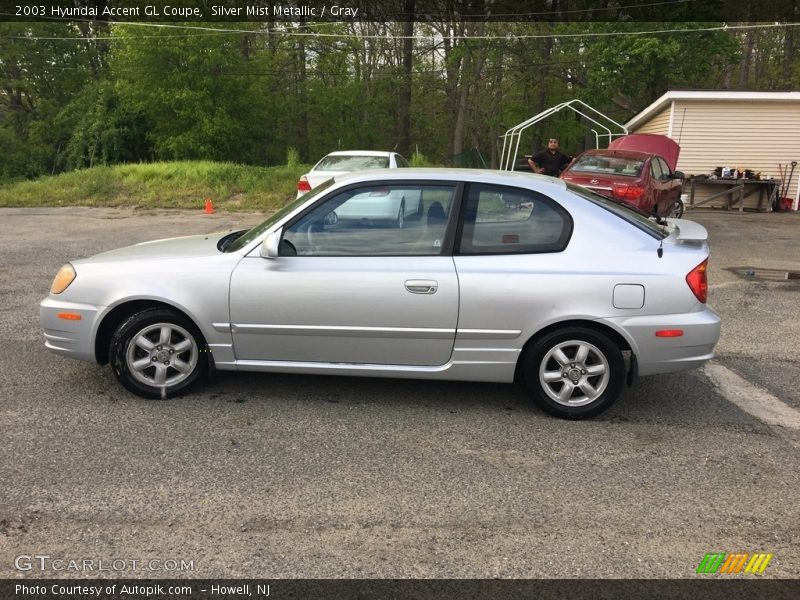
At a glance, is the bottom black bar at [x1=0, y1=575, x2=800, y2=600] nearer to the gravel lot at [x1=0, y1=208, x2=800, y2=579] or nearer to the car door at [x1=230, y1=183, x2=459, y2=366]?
the gravel lot at [x1=0, y1=208, x2=800, y2=579]

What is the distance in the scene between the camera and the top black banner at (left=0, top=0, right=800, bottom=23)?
92.4ft

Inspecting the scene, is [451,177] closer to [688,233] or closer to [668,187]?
[688,233]

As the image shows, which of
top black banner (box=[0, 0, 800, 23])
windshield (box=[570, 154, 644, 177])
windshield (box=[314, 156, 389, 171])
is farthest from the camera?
top black banner (box=[0, 0, 800, 23])

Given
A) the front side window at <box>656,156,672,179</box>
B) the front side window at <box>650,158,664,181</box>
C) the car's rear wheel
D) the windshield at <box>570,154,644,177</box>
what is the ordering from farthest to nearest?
1. the car's rear wheel
2. the front side window at <box>656,156,672,179</box>
3. the front side window at <box>650,158,664,181</box>
4. the windshield at <box>570,154,644,177</box>

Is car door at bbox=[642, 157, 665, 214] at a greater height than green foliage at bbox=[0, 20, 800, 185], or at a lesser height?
lesser

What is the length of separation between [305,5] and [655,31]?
15.9 meters

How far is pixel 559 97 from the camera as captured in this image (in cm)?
3991

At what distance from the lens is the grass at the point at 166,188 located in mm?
18000

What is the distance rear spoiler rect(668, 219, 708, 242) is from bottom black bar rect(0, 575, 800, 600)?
7.67 ft

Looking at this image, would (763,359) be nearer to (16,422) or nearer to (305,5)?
(16,422)

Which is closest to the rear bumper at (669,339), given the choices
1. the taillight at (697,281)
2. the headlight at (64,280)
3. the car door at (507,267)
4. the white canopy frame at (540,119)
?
the taillight at (697,281)

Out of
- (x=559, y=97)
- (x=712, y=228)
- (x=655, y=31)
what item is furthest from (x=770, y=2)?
(x=712, y=228)

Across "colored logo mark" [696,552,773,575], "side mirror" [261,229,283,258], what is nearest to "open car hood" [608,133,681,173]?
"side mirror" [261,229,283,258]

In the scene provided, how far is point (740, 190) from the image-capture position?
18.3 meters
